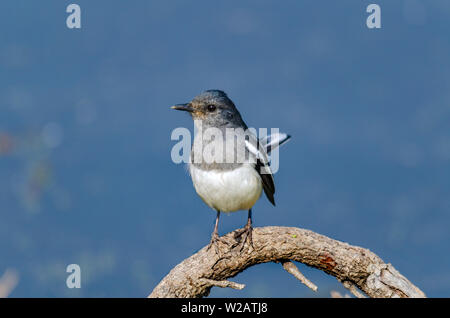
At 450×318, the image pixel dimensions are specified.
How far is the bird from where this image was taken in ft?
12.1

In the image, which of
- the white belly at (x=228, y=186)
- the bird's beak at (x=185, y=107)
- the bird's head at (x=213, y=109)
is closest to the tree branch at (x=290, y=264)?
the white belly at (x=228, y=186)

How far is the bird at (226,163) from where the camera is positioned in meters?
3.68

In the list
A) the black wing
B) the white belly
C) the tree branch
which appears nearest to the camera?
the tree branch

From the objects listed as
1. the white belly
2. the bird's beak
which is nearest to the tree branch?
the white belly

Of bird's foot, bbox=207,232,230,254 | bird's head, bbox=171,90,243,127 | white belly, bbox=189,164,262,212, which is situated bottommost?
bird's foot, bbox=207,232,230,254

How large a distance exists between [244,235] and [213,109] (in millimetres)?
766

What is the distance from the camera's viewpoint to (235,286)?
3.36 metres

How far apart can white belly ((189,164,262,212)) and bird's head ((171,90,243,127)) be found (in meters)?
0.33

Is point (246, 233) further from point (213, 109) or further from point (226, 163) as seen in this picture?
point (213, 109)

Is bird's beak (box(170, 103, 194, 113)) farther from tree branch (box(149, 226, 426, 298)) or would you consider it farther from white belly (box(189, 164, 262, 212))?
tree branch (box(149, 226, 426, 298))

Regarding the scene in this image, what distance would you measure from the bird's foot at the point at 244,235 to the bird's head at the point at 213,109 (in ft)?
2.02
